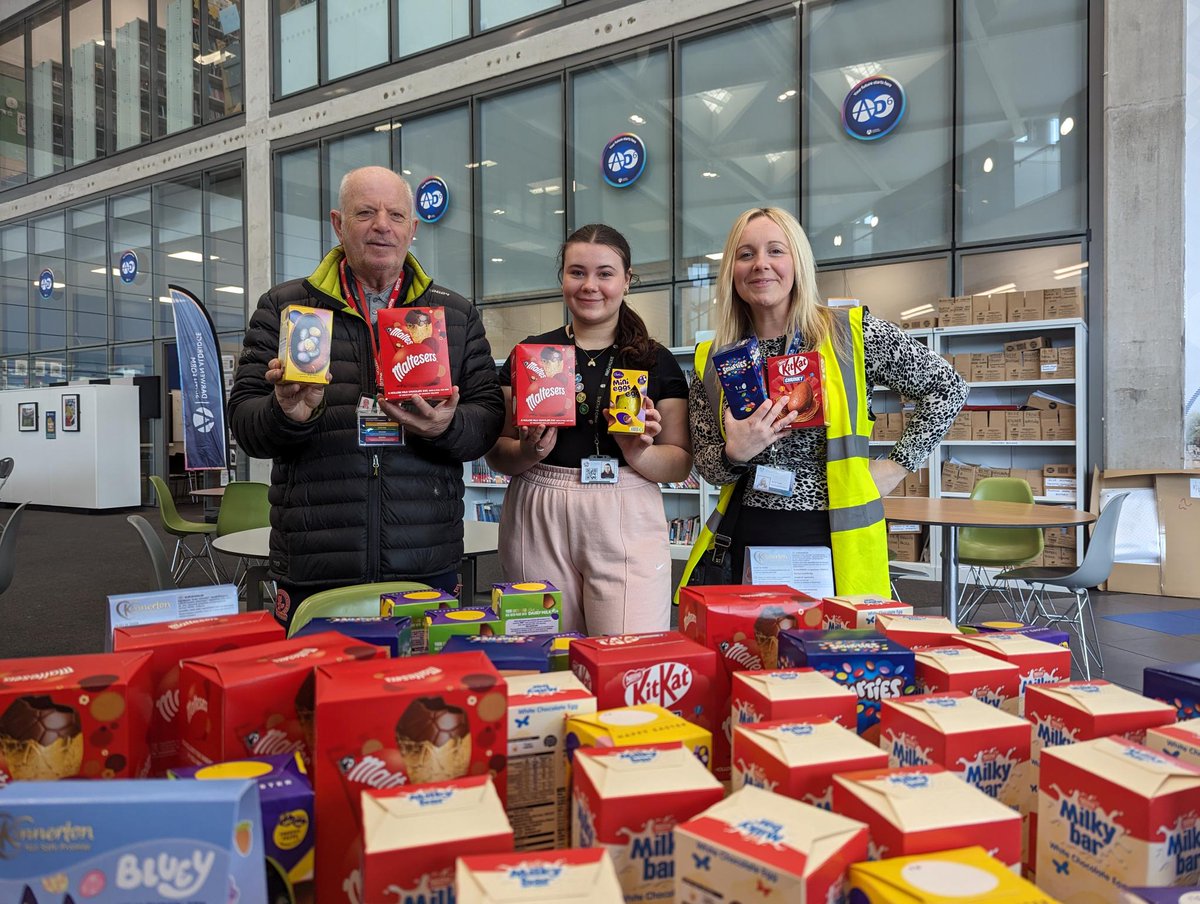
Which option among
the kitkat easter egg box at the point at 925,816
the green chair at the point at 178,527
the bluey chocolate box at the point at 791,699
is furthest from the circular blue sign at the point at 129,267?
the kitkat easter egg box at the point at 925,816

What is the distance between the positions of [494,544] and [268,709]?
2357 millimetres

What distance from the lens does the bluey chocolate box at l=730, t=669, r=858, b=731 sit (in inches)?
30.6

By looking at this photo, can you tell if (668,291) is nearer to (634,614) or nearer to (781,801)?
(634,614)

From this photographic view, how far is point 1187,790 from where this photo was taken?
0.60m

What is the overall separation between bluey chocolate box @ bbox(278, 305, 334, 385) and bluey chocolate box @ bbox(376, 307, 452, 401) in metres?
0.12

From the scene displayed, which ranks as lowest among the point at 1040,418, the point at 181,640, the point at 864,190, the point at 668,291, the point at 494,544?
the point at 494,544

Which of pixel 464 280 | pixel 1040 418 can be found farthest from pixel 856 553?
pixel 464 280

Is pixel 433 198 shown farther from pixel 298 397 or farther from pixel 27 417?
pixel 298 397

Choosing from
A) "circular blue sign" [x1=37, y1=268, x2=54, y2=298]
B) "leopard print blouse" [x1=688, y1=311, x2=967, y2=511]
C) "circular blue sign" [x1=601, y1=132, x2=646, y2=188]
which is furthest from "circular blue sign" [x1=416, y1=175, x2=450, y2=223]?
"circular blue sign" [x1=37, y1=268, x2=54, y2=298]

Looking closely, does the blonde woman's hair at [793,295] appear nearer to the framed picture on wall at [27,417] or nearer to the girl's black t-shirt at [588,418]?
the girl's black t-shirt at [588,418]

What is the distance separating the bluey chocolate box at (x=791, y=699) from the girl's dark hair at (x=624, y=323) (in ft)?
3.82

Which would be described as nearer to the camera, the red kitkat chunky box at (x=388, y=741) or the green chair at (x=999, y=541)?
the red kitkat chunky box at (x=388, y=741)

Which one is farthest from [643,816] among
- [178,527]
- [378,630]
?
[178,527]

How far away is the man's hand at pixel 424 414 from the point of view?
5.60ft
